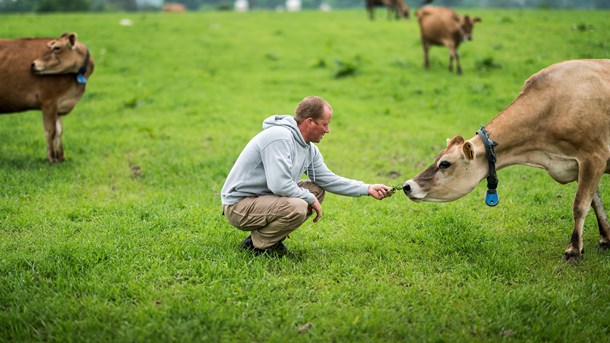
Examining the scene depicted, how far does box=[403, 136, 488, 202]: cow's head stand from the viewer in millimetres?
5898

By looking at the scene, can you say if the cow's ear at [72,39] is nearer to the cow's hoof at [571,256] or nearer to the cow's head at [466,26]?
the cow's hoof at [571,256]

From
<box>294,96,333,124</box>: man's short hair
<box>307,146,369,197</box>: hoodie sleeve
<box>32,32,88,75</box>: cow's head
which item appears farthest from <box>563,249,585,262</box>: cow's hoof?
<box>32,32,88,75</box>: cow's head

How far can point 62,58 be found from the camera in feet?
30.5

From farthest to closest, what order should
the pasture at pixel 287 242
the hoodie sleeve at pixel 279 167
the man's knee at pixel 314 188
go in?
the man's knee at pixel 314 188
the hoodie sleeve at pixel 279 167
the pasture at pixel 287 242

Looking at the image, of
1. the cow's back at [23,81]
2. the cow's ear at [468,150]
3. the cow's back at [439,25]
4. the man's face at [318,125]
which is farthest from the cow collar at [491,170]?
the cow's back at [439,25]

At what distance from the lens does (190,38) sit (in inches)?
859

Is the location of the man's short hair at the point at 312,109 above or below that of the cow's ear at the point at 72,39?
above

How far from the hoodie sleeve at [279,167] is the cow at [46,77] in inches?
209

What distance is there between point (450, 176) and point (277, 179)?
1852mm

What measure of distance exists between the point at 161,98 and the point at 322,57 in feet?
20.8

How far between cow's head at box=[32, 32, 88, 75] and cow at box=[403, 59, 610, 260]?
6.18 m

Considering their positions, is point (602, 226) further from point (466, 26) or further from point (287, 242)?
point (466, 26)

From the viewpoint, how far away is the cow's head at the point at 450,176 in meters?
5.90

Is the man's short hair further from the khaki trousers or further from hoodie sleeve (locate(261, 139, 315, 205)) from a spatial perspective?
the khaki trousers
